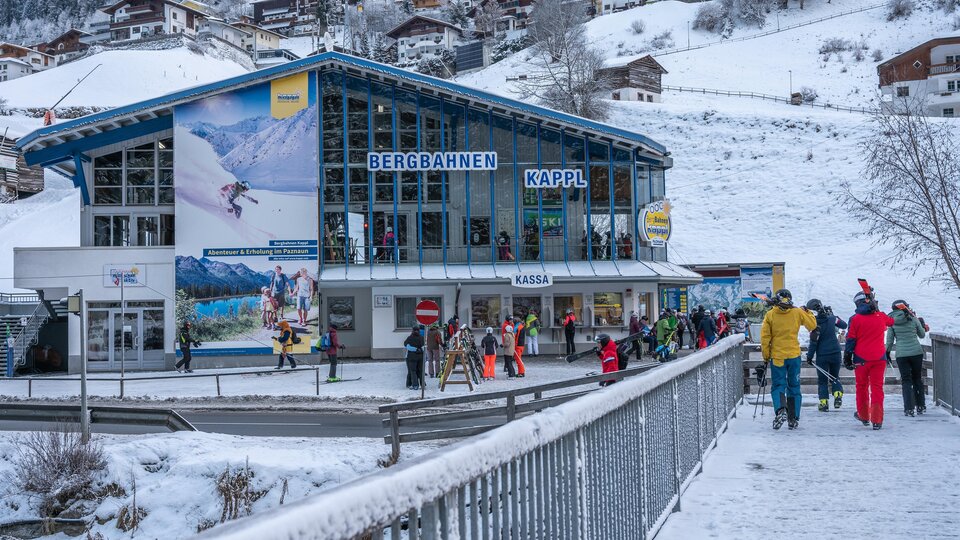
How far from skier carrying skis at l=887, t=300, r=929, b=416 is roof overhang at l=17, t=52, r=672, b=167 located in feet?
82.1

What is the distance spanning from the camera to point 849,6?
137 meters

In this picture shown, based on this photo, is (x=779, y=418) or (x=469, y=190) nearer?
(x=779, y=418)

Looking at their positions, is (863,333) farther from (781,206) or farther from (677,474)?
(781,206)

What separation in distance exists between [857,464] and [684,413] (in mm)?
2566

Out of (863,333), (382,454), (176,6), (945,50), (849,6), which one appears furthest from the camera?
(176,6)

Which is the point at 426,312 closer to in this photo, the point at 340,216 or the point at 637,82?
the point at 340,216

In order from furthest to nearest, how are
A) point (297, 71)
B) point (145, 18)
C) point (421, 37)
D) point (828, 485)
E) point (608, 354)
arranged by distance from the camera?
point (145, 18) < point (421, 37) < point (297, 71) < point (608, 354) < point (828, 485)

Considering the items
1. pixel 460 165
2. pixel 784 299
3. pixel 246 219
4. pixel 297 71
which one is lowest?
pixel 784 299

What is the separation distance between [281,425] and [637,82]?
81.2 m

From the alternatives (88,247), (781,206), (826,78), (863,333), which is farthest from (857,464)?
(826,78)

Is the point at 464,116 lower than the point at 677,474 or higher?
higher

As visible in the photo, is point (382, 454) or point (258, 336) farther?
point (258, 336)

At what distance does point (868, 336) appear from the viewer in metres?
12.5

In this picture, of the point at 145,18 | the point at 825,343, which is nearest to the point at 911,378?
the point at 825,343
